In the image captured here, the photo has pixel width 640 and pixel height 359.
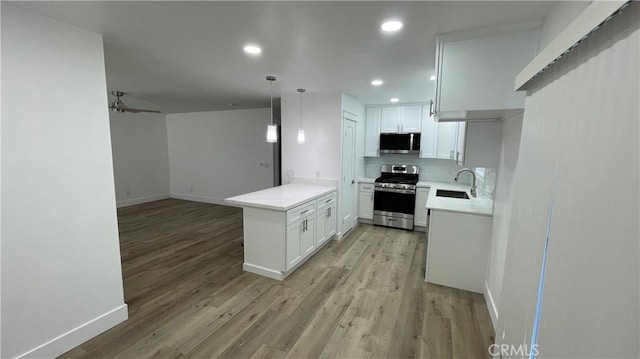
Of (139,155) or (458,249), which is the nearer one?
(458,249)

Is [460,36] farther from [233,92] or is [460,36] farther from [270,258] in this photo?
[233,92]

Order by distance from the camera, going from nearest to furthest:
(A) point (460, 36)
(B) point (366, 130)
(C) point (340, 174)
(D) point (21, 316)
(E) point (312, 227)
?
1. (D) point (21, 316)
2. (A) point (460, 36)
3. (E) point (312, 227)
4. (C) point (340, 174)
5. (B) point (366, 130)

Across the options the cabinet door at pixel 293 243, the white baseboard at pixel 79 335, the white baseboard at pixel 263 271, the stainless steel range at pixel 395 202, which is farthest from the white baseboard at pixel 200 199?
the white baseboard at pixel 79 335

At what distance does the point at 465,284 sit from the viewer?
2.86 meters

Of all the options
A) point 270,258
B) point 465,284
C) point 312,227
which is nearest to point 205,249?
point 270,258

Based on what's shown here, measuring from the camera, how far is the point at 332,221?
13.6ft

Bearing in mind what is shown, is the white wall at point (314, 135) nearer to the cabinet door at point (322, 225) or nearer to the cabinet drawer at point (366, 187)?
the cabinet door at point (322, 225)

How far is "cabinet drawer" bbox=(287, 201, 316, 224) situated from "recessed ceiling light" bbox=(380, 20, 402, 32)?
Answer: 77.3 inches

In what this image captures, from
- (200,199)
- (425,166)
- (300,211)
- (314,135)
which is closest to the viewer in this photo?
(300,211)

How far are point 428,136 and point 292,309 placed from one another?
12.5 ft

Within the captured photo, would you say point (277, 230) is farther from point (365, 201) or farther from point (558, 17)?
point (558, 17)

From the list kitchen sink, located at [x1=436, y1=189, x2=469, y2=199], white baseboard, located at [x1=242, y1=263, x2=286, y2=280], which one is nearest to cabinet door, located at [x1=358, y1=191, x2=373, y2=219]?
kitchen sink, located at [x1=436, y1=189, x2=469, y2=199]

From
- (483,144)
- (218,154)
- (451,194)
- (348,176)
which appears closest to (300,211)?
(348,176)

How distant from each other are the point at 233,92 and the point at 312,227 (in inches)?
95.8
